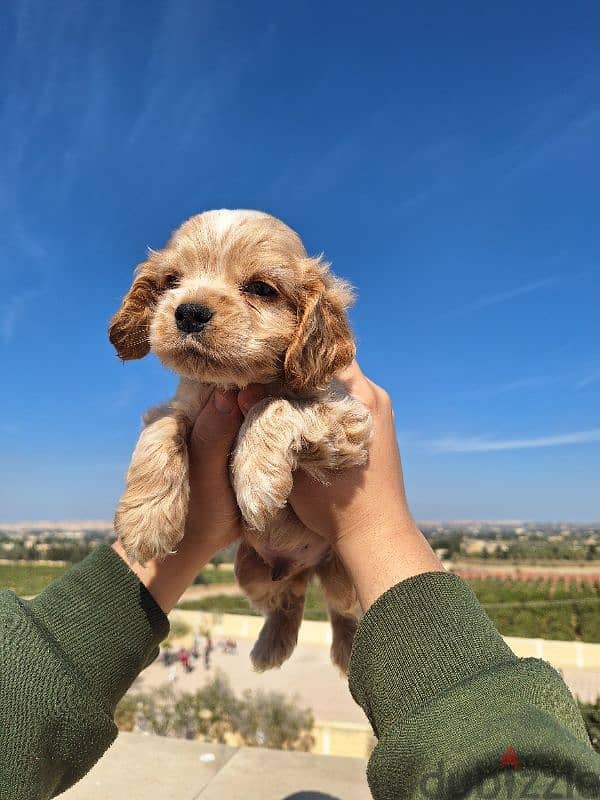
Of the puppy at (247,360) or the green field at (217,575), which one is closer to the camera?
the puppy at (247,360)

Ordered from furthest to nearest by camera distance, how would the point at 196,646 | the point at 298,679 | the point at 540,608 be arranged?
the point at 196,646
the point at 540,608
the point at 298,679

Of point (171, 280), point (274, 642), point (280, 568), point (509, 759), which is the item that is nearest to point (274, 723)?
point (274, 642)

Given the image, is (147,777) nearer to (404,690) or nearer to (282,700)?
(404,690)

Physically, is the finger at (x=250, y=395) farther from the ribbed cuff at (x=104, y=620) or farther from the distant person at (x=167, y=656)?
the distant person at (x=167, y=656)

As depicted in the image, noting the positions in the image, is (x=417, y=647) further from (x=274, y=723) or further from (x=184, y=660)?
(x=184, y=660)

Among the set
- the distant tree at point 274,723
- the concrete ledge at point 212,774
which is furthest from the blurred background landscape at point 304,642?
the concrete ledge at point 212,774

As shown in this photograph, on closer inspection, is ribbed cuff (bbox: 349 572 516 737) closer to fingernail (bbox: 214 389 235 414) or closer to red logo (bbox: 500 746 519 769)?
red logo (bbox: 500 746 519 769)
